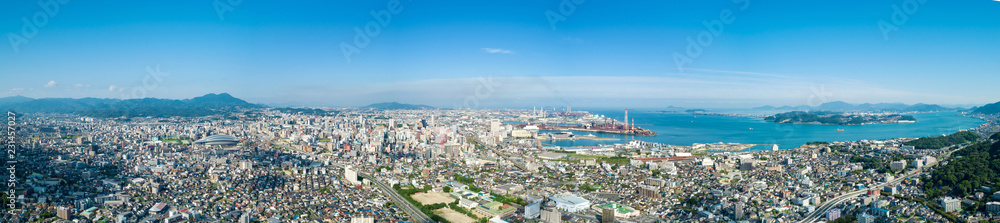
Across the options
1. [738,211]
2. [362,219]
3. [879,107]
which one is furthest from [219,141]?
[879,107]

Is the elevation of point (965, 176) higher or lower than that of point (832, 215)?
higher

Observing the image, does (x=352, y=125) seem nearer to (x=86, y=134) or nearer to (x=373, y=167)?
(x=86, y=134)

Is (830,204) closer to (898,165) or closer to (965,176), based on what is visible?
(965,176)

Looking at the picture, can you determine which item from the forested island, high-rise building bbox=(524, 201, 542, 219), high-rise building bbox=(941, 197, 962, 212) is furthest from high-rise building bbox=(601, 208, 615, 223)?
the forested island

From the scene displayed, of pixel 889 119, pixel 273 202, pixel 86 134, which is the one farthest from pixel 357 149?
pixel 889 119

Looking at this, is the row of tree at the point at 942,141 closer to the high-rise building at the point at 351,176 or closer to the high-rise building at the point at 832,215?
the high-rise building at the point at 832,215

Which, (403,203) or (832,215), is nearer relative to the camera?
(832,215)

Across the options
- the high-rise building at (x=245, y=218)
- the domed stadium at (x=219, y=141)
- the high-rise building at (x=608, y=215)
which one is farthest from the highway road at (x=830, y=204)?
the domed stadium at (x=219, y=141)

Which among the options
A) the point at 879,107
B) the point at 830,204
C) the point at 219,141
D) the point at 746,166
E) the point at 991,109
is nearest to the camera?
the point at 830,204

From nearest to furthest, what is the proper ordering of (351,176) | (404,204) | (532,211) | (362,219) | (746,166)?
(362,219) → (532,211) → (404,204) → (351,176) → (746,166)

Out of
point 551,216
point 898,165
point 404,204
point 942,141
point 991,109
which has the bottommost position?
point 404,204

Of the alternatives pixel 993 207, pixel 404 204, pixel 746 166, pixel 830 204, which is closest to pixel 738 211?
pixel 830 204
